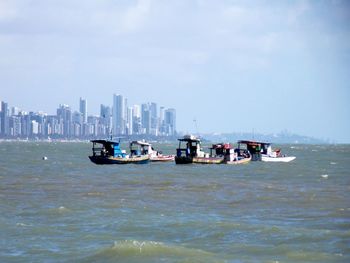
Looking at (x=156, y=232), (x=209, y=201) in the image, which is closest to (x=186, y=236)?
(x=156, y=232)

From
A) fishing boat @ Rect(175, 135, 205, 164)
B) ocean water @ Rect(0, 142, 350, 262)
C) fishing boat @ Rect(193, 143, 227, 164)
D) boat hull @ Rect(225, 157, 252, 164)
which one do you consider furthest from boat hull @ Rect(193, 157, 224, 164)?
ocean water @ Rect(0, 142, 350, 262)

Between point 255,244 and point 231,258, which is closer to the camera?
point 231,258

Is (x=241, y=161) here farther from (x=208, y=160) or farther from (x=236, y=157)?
(x=208, y=160)

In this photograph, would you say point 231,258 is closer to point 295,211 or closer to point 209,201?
point 295,211

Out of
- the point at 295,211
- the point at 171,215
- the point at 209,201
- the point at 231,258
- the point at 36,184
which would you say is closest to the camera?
the point at 231,258

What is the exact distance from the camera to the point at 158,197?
41.0m

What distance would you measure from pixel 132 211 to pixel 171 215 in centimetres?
231

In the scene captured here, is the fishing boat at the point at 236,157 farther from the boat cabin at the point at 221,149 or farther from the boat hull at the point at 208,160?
the boat hull at the point at 208,160

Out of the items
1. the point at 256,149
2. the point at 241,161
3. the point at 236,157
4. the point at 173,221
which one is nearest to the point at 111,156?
the point at 236,157

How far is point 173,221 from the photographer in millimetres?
29859

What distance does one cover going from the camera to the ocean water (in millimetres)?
23188

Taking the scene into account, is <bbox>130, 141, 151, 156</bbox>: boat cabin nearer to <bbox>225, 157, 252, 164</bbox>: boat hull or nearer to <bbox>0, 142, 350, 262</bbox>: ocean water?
<bbox>225, 157, 252, 164</bbox>: boat hull

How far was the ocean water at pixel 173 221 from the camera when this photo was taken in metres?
23.2

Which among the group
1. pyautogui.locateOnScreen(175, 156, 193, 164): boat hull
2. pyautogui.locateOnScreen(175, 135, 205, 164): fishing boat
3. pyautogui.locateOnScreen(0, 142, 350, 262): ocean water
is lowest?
pyautogui.locateOnScreen(0, 142, 350, 262): ocean water
